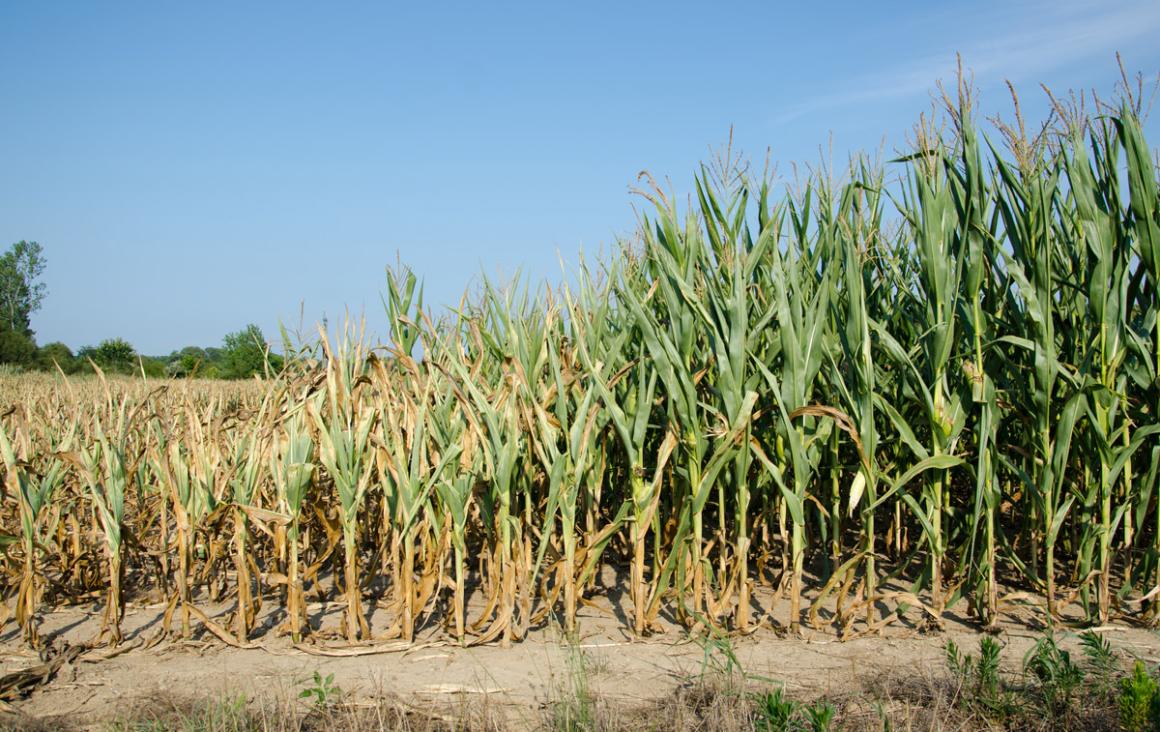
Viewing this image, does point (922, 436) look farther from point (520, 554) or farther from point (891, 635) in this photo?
point (520, 554)

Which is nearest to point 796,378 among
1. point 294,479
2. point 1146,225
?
point 1146,225

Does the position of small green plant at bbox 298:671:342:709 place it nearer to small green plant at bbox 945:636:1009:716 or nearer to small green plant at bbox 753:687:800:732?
small green plant at bbox 753:687:800:732

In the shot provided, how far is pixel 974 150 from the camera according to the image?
12.5ft

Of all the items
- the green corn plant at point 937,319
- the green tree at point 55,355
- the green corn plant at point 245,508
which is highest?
the green tree at point 55,355

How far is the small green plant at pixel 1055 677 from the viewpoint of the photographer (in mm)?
2791

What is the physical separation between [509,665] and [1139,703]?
88.7 inches

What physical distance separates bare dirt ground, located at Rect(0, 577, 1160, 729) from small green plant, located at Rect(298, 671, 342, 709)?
70 millimetres

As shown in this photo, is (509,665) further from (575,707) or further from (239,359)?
(239,359)

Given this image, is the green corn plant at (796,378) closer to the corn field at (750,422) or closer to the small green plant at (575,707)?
the corn field at (750,422)

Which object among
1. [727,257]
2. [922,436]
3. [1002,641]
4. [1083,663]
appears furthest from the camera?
[922,436]

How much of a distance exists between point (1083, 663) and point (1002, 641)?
1.37ft

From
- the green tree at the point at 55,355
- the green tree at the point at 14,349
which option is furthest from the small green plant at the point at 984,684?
the green tree at the point at 14,349

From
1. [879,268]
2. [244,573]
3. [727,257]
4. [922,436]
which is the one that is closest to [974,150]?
[879,268]

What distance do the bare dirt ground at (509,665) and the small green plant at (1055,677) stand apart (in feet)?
1.13
